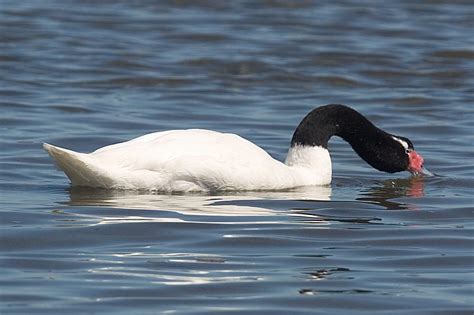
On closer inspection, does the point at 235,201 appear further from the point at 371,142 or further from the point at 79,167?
the point at 371,142

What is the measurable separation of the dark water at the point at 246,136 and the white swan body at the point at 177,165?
14 centimetres

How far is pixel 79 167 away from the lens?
404 inches

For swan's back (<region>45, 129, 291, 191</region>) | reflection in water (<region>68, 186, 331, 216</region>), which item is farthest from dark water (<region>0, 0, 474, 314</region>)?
swan's back (<region>45, 129, 291, 191</region>)

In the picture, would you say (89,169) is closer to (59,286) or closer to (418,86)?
(59,286)

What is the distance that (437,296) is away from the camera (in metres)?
7.45

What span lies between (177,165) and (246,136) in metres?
3.58

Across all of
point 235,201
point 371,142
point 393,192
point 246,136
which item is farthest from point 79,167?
point 246,136

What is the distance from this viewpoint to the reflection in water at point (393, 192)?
10.5 metres

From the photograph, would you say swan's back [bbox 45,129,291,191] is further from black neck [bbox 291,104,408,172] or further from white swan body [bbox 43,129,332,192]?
black neck [bbox 291,104,408,172]

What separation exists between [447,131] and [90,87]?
4.51 metres

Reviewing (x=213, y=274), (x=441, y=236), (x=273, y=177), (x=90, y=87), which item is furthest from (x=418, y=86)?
(x=213, y=274)

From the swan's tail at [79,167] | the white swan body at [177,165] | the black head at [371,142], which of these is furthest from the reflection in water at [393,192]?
the swan's tail at [79,167]

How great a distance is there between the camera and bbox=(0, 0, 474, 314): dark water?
7.54 metres

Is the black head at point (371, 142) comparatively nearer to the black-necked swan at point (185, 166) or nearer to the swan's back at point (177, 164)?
the black-necked swan at point (185, 166)
